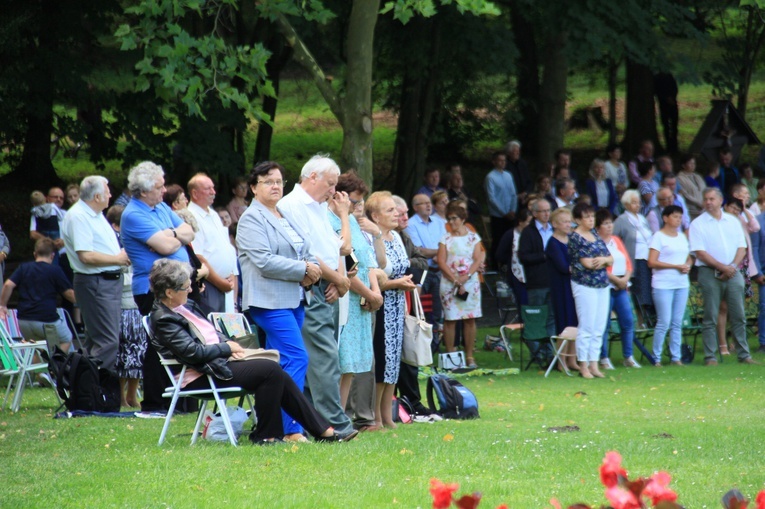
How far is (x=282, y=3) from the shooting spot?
13.9 meters

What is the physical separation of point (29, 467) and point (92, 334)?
3.30m

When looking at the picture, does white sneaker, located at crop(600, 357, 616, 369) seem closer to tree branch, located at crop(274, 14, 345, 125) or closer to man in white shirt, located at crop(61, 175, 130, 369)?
tree branch, located at crop(274, 14, 345, 125)

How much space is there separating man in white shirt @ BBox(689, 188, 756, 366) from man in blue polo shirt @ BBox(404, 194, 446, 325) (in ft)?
11.4

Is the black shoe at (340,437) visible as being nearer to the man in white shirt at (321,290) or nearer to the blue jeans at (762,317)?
the man in white shirt at (321,290)

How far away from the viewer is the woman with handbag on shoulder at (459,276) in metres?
14.6

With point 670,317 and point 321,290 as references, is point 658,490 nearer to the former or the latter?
point 321,290

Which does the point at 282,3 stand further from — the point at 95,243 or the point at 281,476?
the point at 281,476

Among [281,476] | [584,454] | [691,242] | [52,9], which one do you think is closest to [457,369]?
[691,242]

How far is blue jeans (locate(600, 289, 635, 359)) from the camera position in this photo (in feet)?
47.6

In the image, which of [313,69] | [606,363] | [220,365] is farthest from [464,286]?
[220,365]

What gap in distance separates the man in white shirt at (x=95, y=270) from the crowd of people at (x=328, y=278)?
0.01 m

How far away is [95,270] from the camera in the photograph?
1022cm

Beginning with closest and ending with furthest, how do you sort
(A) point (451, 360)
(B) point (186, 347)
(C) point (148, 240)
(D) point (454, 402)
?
(B) point (186, 347) → (C) point (148, 240) → (D) point (454, 402) → (A) point (451, 360)

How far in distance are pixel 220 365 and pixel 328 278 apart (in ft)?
3.39
